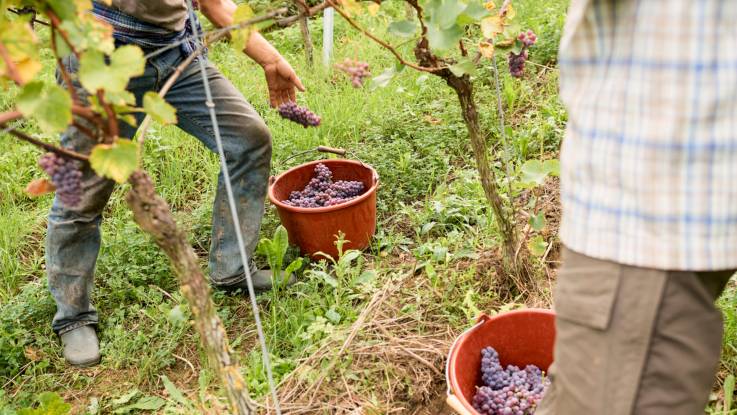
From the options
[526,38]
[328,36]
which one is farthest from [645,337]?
[328,36]

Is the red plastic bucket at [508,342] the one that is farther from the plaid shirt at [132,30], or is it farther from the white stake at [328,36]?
the white stake at [328,36]

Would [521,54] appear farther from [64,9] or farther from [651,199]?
[64,9]

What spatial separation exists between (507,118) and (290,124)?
4.02 feet

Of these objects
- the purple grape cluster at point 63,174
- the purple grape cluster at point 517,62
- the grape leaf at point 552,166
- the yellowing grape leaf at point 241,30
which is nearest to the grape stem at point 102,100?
the purple grape cluster at point 63,174

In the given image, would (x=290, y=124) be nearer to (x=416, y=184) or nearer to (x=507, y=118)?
(x=416, y=184)

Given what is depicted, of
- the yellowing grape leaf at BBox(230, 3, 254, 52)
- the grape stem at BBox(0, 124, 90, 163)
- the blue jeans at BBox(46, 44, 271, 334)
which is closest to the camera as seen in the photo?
the grape stem at BBox(0, 124, 90, 163)

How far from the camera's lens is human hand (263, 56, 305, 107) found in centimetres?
259

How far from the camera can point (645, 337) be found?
3.61ft

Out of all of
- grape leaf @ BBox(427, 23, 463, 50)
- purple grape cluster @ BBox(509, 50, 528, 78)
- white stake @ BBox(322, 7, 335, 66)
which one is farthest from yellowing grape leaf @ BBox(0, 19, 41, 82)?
white stake @ BBox(322, 7, 335, 66)

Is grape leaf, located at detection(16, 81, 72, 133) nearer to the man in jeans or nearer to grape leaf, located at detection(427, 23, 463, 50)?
grape leaf, located at detection(427, 23, 463, 50)

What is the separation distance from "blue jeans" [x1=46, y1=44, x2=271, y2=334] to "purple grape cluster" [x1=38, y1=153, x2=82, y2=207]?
961 mm

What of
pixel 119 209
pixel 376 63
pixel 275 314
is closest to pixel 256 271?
pixel 275 314

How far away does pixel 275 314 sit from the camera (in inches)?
99.0

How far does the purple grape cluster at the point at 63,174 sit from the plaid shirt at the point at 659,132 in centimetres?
97
